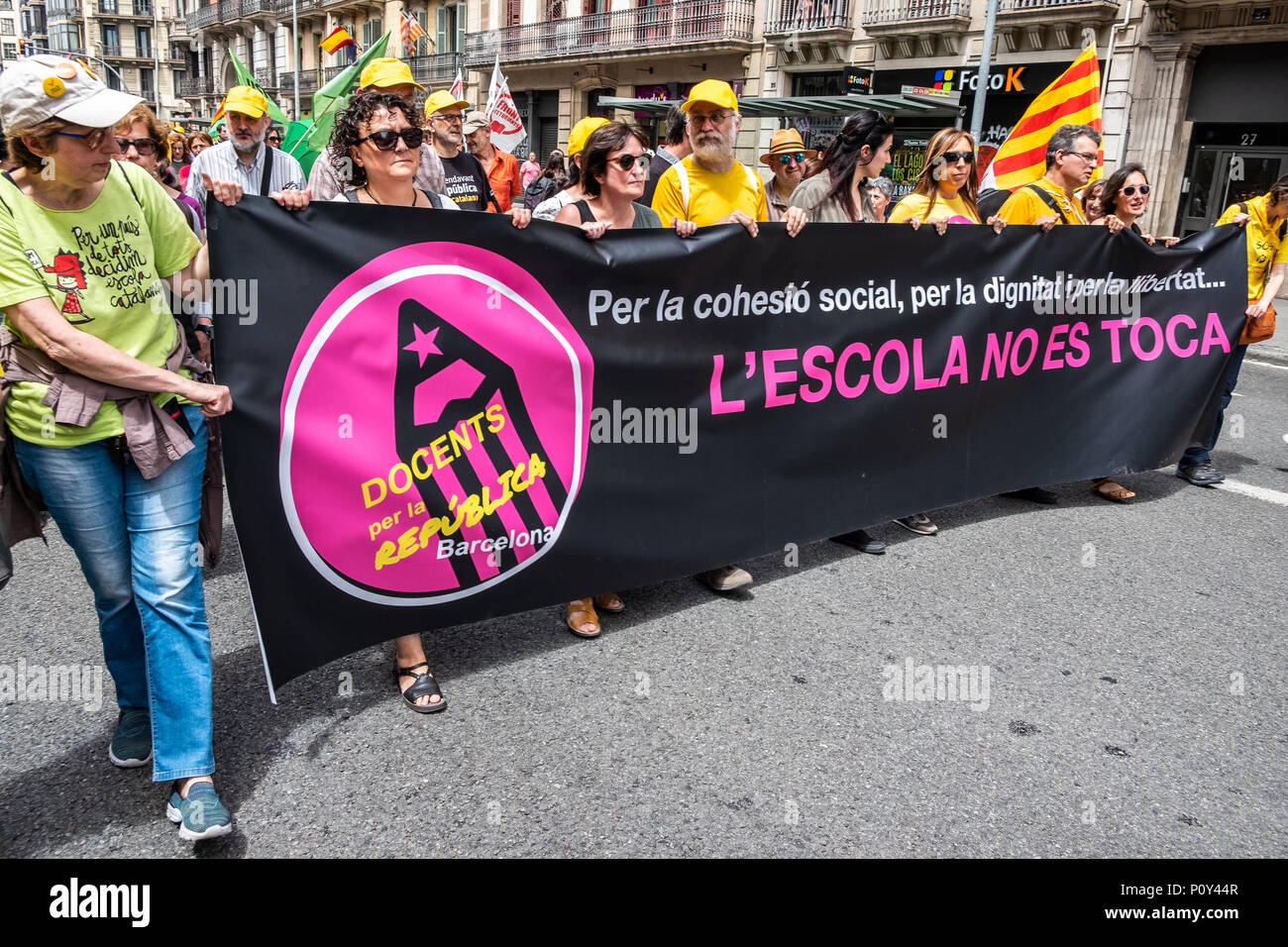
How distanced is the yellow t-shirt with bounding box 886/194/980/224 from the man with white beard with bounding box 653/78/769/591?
0.99 metres

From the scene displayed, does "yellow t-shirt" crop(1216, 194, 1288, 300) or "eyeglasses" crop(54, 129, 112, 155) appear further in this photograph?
"yellow t-shirt" crop(1216, 194, 1288, 300)

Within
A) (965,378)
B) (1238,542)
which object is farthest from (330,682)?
(1238,542)

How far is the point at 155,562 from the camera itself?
8.10 ft

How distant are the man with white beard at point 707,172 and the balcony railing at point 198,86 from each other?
66.8 metres

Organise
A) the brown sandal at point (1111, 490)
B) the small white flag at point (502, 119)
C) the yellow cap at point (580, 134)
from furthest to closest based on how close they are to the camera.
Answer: the small white flag at point (502, 119) < the brown sandal at point (1111, 490) < the yellow cap at point (580, 134)

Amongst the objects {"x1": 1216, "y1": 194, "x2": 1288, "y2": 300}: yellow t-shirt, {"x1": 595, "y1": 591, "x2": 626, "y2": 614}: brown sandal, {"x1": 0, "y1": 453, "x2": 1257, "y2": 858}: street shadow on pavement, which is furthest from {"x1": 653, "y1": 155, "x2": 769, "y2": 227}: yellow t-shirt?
{"x1": 1216, "y1": 194, "x2": 1288, "y2": 300}: yellow t-shirt

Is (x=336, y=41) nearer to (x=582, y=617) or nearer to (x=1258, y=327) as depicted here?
(x=1258, y=327)

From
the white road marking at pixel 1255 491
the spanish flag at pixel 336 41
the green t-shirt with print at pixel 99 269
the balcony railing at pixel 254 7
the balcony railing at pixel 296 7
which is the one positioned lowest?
the white road marking at pixel 1255 491

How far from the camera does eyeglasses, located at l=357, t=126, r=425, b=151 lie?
3.14m

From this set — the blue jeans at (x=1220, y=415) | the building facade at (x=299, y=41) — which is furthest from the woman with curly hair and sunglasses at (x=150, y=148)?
the building facade at (x=299, y=41)

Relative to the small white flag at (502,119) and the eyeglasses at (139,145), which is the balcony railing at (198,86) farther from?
the eyeglasses at (139,145)

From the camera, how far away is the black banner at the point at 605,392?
9.47 feet

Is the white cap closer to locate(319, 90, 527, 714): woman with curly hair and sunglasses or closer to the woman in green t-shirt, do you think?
the woman in green t-shirt

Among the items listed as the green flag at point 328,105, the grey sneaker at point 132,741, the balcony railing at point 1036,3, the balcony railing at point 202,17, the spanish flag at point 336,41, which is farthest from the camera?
the balcony railing at point 202,17
